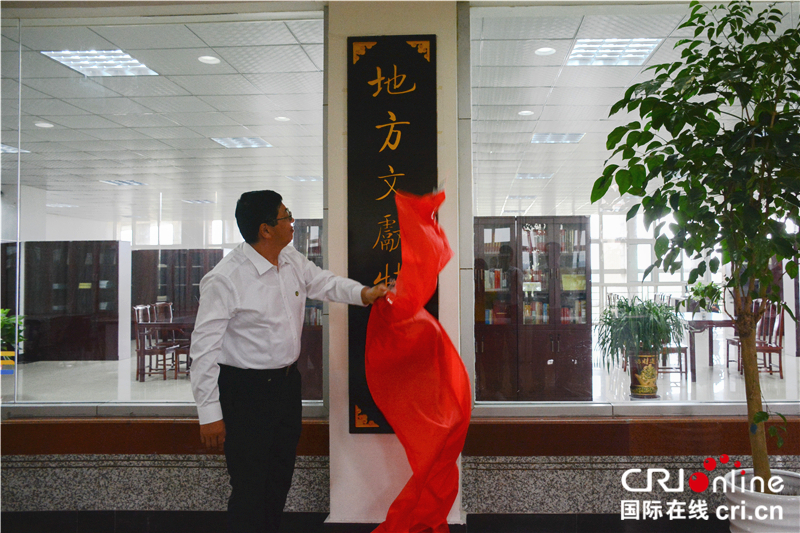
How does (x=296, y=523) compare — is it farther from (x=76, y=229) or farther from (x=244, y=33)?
(x=244, y=33)

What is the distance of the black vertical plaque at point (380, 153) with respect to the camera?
2.50 meters

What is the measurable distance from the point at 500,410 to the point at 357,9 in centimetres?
218

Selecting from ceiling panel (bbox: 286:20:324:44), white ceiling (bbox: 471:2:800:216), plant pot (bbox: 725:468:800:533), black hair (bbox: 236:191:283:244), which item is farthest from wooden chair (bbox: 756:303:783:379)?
ceiling panel (bbox: 286:20:324:44)

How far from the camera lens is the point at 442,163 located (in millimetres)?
2520

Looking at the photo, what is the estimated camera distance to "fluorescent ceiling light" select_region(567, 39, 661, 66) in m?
3.22

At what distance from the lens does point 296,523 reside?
2633mm

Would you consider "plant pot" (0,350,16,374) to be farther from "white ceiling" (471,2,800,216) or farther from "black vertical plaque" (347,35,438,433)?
"white ceiling" (471,2,800,216)

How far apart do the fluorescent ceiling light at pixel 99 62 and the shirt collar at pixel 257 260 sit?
1.91m

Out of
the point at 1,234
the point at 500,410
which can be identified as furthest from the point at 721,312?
the point at 1,234

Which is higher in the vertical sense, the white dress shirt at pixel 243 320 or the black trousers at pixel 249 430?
the white dress shirt at pixel 243 320

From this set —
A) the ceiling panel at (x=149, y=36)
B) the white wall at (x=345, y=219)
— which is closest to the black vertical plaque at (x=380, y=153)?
the white wall at (x=345, y=219)

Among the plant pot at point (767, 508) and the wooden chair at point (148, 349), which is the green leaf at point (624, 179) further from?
the wooden chair at point (148, 349)

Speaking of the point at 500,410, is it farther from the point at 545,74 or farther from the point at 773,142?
the point at 545,74

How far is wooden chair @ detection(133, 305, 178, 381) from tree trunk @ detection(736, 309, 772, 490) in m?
2.89
